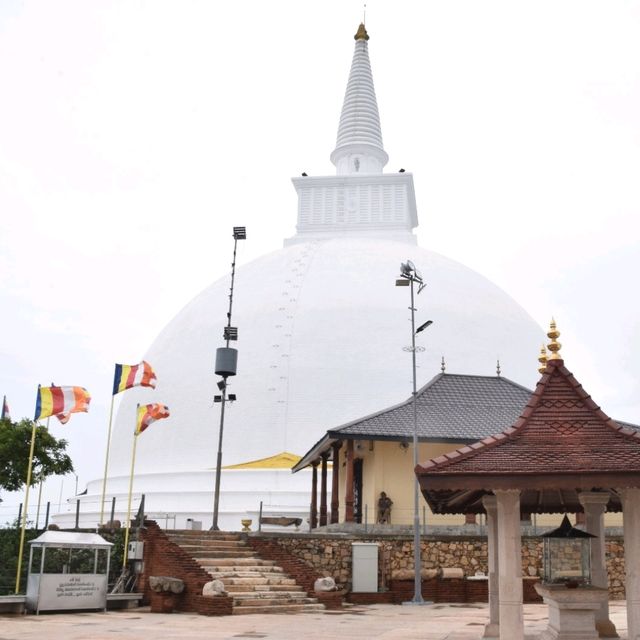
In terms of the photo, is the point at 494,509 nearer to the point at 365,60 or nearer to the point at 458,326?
the point at 458,326

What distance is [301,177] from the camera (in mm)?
50219

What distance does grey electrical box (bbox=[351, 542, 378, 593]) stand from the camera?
22.8m

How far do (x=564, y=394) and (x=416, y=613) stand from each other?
9156 millimetres

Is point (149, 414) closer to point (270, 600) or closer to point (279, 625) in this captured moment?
point (270, 600)

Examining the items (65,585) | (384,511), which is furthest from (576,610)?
(384,511)

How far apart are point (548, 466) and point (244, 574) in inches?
465

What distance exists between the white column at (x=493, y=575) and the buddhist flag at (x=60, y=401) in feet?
42.6

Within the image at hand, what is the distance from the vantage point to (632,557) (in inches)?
464

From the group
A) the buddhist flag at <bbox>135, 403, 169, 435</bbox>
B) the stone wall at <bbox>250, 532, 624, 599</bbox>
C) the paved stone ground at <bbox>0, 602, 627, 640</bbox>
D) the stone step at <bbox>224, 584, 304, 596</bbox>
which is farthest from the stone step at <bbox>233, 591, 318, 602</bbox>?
the buddhist flag at <bbox>135, 403, 169, 435</bbox>

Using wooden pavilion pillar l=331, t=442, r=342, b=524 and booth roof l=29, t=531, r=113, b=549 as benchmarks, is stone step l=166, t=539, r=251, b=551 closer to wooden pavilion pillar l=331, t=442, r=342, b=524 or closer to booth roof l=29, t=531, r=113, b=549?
booth roof l=29, t=531, r=113, b=549

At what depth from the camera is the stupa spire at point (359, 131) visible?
52062 millimetres

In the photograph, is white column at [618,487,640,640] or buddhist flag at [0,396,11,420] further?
buddhist flag at [0,396,11,420]

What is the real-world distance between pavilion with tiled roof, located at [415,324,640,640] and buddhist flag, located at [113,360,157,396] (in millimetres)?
16583

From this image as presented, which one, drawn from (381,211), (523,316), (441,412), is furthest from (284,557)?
(381,211)
